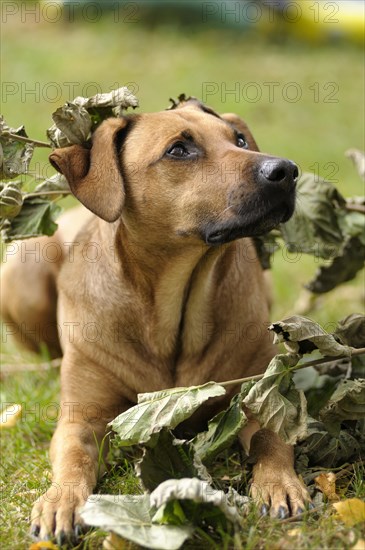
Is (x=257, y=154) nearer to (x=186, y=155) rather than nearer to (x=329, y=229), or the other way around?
(x=186, y=155)

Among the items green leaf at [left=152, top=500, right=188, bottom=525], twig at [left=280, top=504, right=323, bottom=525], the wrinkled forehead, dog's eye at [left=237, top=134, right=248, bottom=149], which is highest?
the wrinkled forehead

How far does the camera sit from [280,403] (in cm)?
311

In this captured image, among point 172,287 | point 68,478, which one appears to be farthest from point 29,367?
point 68,478

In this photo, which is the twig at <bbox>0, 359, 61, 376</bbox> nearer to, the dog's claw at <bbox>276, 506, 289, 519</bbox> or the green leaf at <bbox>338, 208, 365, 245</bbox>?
the green leaf at <bbox>338, 208, 365, 245</bbox>

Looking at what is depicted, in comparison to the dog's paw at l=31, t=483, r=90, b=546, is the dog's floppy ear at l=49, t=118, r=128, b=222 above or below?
above

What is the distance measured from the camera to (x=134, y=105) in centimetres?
373

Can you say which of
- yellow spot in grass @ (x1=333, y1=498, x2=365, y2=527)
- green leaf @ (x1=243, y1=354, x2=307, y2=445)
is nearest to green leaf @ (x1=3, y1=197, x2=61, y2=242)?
green leaf @ (x1=243, y1=354, x2=307, y2=445)

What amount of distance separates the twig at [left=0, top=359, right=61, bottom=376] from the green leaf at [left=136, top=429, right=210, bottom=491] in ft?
6.96

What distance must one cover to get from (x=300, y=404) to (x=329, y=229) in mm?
1348

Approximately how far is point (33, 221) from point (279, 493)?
5.65 feet

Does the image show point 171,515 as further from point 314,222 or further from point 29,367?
point 29,367

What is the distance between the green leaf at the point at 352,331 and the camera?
137 inches

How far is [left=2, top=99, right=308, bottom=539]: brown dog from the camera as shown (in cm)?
344

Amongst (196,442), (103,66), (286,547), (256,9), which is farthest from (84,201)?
(256,9)
